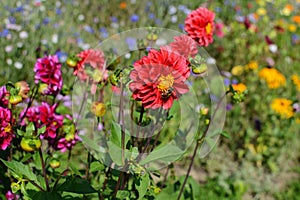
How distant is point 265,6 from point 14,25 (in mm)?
2704

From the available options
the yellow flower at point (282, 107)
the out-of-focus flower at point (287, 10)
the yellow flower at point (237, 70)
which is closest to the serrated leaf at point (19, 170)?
the yellow flower at point (282, 107)

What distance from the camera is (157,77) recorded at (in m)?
1.12

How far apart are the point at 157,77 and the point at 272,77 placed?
7.68 feet

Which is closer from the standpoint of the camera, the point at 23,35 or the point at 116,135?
the point at 116,135

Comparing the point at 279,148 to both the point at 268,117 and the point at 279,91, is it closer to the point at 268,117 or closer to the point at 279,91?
the point at 268,117

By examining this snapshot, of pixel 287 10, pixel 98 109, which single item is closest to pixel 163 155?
pixel 98 109

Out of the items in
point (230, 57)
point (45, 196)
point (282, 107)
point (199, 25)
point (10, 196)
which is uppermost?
point (199, 25)

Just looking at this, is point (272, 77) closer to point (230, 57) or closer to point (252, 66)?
point (252, 66)

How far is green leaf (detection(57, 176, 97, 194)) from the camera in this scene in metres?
1.35

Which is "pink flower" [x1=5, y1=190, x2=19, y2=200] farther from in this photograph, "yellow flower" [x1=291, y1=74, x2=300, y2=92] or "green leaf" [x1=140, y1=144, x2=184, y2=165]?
"yellow flower" [x1=291, y1=74, x2=300, y2=92]

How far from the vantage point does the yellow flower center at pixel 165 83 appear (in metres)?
1.13

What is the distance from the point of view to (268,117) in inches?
119

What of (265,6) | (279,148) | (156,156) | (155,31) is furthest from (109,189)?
(265,6)

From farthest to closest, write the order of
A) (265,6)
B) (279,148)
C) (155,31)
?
(265,6) < (279,148) < (155,31)
